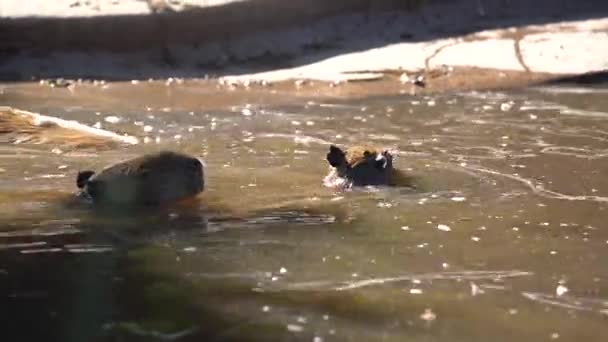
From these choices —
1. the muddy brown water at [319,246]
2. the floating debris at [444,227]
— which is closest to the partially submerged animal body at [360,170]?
the muddy brown water at [319,246]

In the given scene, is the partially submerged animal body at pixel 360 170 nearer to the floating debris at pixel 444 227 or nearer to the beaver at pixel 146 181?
the beaver at pixel 146 181

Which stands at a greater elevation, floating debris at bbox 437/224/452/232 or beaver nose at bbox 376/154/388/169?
beaver nose at bbox 376/154/388/169

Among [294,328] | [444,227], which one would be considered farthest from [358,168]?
[294,328]

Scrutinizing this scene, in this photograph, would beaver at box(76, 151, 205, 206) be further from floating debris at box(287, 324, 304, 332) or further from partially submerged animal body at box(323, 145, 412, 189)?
floating debris at box(287, 324, 304, 332)

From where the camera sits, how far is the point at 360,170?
5273mm

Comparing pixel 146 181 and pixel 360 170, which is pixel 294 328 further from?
pixel 360 170

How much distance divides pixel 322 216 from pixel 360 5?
7.49m

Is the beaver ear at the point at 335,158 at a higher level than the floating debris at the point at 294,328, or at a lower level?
higher

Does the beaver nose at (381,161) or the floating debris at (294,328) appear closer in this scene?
the floating debris at (294,328)

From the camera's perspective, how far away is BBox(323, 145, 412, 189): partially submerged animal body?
17.2 feet

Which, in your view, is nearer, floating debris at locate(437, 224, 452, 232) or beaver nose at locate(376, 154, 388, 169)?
floating debris at locate(437, 224, 452, 232)

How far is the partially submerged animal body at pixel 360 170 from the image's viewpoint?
5238mm

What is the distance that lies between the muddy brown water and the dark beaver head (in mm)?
133

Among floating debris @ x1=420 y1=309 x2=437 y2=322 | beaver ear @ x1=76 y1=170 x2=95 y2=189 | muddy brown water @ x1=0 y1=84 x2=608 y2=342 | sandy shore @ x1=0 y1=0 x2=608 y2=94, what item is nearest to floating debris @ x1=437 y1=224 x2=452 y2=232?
muddy brown water @ x1=0 y1=84 x2=608 y2=342
